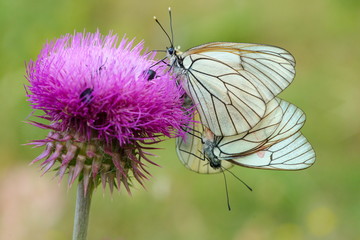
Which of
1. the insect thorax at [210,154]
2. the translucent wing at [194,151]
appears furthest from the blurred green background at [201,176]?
the insect thorax at [210,154]

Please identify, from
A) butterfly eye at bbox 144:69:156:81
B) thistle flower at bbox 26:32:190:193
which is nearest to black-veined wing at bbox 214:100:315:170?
thistle flower at bbox 26:32:190:193

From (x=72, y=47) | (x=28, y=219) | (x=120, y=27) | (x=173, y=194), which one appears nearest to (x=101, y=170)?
(x=72, y=47)

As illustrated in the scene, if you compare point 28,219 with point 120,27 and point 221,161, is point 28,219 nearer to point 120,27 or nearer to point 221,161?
point 221,161

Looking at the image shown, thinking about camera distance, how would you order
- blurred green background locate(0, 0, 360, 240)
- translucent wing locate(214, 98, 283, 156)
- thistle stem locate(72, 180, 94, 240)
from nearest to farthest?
thistle stem locate(72, 180, 94, 240), translucent wing locate(214, 98, 283, 156), blurred green background locate(0, 0, 360, 240)

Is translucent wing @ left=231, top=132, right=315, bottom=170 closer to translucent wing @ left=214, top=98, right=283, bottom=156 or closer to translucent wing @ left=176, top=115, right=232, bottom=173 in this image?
translucent wing @ left=214, top=98, right=283, bottom=156

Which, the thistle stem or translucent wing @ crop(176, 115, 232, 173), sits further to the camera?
translucent wing @ crop(176, 115, 232, 173)

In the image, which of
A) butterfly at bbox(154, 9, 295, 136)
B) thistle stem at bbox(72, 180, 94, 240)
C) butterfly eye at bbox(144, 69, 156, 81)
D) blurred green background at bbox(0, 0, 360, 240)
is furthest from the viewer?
blurred green background at bbox(0, 0, 360, 240)

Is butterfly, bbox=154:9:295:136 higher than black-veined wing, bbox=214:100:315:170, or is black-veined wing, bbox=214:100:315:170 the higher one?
butterfly, bbox=154:9:295:136
